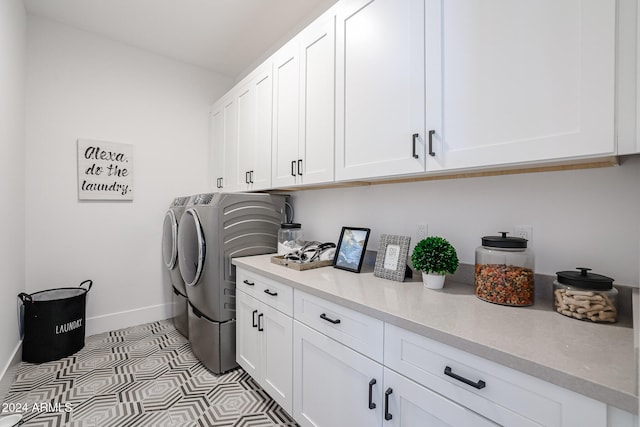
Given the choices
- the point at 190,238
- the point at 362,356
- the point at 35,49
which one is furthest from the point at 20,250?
the point at 362,356

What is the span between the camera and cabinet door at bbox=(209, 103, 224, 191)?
3031 millimetres

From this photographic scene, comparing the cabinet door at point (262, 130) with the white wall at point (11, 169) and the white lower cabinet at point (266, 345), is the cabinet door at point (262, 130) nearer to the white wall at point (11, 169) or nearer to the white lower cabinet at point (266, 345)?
the white lower cabinet at point (266, 345)

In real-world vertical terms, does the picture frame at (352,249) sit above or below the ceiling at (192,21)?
below

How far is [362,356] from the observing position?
1127 mm

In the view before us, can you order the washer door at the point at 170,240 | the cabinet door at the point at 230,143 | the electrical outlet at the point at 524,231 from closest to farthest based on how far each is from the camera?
1. the electrical outlet at the point at 524,231
2. the washer door at the point at 170,240
3. the cabinet door at the point at 230,143

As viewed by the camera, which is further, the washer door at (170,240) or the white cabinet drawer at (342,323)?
the washer door at (170,240)

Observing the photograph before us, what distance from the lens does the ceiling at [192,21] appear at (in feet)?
7.48

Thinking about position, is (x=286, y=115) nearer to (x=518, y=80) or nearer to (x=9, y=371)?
(x=518, y=80)

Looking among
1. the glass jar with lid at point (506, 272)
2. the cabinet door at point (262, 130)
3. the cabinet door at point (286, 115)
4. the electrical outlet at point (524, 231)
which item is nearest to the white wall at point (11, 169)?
the cabinet door at point (262, 130)

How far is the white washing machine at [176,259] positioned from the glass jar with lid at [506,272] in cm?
234

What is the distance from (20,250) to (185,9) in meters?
2.31

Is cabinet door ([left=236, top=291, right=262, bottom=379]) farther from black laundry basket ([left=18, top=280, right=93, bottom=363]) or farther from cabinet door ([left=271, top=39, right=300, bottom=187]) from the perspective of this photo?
black laundry basket ([left=18, top=280, right=93, bottom=363])

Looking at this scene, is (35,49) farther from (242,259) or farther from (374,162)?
(374,162)

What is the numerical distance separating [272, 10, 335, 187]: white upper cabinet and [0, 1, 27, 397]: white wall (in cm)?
168
